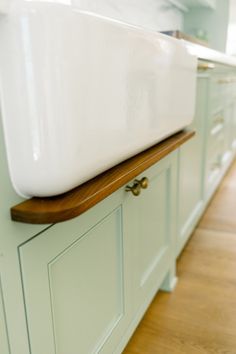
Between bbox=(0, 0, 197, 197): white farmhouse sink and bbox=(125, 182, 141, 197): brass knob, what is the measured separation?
17 centimetres

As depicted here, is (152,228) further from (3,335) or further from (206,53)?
(206,53)

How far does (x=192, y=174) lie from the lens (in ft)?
5.21

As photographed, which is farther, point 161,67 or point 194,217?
point 194,217

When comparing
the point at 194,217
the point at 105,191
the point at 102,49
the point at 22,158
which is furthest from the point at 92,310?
the point at 194,217

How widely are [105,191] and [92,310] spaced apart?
0.31 meters

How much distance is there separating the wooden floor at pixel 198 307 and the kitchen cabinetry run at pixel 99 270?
4.8 inches

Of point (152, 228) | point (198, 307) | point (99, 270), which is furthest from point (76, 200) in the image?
point (198, 307)

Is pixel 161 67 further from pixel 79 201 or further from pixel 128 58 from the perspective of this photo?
pixel 79 201

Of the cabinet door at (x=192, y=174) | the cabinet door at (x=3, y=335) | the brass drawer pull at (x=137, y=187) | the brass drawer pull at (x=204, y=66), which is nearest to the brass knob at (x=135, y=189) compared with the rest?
the brass drawer pull at (x=137, y=187)

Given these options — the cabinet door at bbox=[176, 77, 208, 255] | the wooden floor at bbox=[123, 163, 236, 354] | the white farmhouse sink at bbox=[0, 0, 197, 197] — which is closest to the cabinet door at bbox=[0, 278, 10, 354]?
the white farmhouse sink at bbox=[0, 0, 197, 197]

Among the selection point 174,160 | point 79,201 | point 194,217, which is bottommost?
point 194,217

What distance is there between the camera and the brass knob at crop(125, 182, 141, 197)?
2.72ft

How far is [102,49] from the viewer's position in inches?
21.8

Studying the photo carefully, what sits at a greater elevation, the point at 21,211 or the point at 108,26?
the point at 108,26
